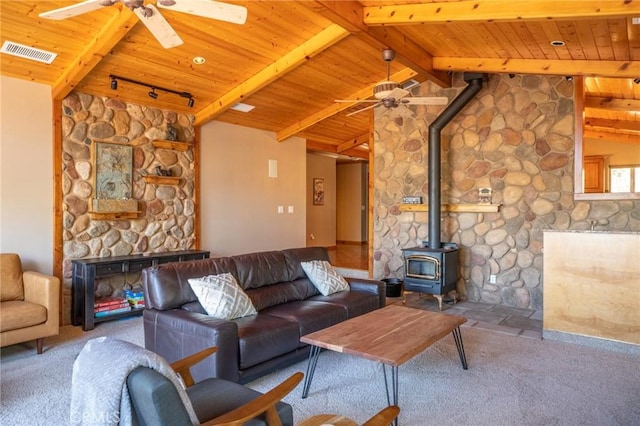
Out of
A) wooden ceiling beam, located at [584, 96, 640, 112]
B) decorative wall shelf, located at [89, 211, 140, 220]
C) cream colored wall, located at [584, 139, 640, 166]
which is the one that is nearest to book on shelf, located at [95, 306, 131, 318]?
decorative wall shelf, located at [89, 211, 140, 220]

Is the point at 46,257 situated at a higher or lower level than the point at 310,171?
lower

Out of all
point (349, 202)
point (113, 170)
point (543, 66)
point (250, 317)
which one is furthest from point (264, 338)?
point (349, 202)

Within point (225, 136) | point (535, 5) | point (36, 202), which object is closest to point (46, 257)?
point (36, 202)

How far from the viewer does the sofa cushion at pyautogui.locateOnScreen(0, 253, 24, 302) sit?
3.94 meters

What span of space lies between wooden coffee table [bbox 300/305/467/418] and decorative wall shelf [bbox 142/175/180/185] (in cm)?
358

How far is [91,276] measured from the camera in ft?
15.0

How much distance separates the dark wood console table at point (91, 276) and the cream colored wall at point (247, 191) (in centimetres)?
145

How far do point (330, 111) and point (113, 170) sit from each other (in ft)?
11.2

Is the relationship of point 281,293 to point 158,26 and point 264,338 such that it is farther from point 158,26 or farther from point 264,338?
point 158,26

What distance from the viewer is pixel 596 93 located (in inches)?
247

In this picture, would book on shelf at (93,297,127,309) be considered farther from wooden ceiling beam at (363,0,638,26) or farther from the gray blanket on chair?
wooden ceiling beam at (363,0,638,26)

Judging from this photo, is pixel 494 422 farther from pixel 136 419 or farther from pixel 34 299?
pixel 34 299

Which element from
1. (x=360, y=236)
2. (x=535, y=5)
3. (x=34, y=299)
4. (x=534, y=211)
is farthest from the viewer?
(x=360, y=236)

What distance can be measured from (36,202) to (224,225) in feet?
8.57
